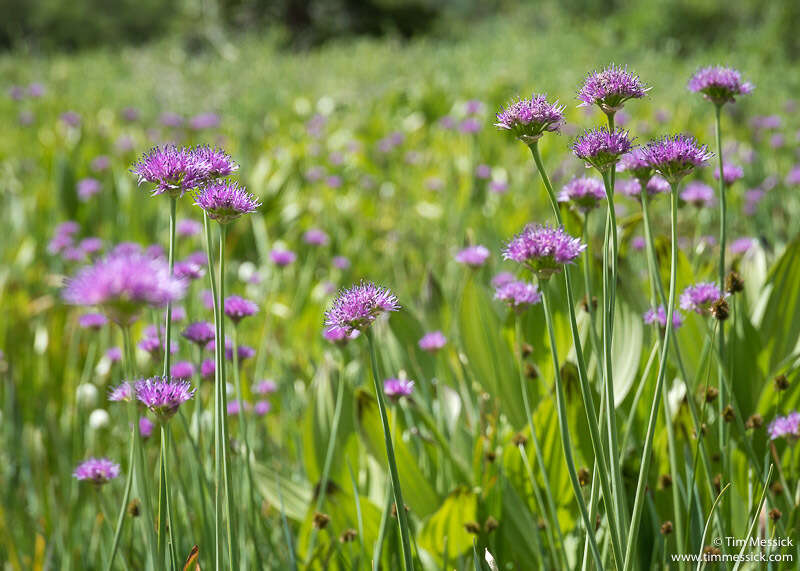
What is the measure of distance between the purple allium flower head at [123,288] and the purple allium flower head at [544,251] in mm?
312

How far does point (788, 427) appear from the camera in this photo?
3.08ft

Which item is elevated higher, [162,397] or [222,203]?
[222,203]

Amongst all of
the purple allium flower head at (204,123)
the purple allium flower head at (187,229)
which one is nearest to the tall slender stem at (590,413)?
the purple allium flower head at (187,229)

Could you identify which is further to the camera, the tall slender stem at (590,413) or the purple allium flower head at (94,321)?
the purple allium flower head at (94,321)

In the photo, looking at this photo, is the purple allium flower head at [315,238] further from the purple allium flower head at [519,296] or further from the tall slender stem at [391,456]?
the tall slender stem at [391,456]

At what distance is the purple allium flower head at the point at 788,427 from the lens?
0.93m

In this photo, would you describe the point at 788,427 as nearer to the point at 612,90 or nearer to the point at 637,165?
the point at 637,165

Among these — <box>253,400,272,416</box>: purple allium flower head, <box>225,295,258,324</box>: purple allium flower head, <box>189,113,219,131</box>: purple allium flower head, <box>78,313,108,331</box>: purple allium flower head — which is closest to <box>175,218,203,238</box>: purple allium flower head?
<box>78,313,108,331</box>: purple allium flower head

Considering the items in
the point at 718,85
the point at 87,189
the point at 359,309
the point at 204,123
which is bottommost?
the point at 359,309

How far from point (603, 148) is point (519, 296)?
1.33 ft

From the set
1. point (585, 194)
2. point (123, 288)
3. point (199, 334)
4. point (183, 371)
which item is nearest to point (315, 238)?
point (183, 371)

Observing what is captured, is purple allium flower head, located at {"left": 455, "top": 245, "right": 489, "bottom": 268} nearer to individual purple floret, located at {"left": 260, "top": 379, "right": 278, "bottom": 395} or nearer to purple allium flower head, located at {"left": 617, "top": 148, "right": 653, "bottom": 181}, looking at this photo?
individual purple floret, located at {"left": 260, "top": 379, "right": 278, "bottom": 395}

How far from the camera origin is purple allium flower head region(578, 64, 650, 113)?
671mm

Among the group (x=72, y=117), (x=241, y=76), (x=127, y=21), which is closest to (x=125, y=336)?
(x=72, y=117)
